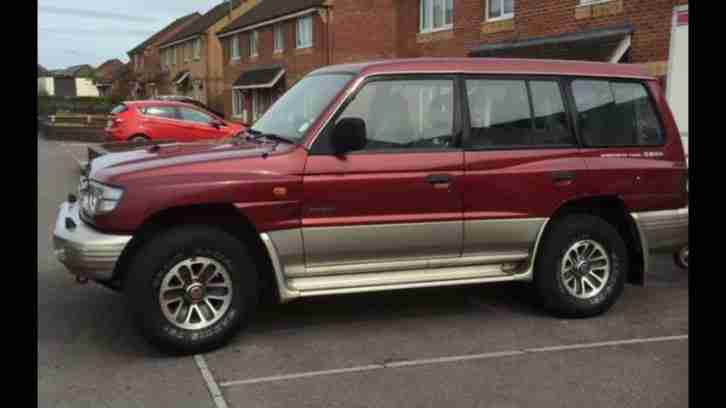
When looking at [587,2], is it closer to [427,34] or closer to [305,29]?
[427,34]

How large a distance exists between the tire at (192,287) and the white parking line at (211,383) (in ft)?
0.31

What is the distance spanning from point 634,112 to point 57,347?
4789 millimetres

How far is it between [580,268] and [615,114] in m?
1.29

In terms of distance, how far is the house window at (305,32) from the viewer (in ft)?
96.4

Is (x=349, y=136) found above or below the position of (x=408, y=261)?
above

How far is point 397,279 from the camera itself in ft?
16.7

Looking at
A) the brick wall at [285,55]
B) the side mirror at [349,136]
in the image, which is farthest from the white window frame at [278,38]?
the side mirror at [349,136]

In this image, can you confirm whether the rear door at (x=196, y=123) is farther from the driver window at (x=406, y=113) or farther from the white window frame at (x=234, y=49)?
the white window frame at (x=234, y=49)

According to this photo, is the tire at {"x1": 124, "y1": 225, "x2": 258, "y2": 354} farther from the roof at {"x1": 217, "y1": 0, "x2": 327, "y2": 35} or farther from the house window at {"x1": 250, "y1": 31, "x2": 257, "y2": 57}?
the house window at {"x1": 250, "y1": 31, "x2": 257, "y2": 57}

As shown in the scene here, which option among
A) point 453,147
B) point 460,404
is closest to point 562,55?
point 453,147

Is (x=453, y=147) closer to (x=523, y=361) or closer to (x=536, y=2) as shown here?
(x=523, y=361)

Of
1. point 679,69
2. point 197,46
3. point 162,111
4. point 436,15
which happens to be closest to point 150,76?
point 197,46

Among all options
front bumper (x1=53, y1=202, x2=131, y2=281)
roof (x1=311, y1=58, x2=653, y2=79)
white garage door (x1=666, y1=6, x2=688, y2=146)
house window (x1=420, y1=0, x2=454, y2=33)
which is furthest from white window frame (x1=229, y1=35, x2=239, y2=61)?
front bumper (x1=53, y1=202, x2=131, y2=281)
